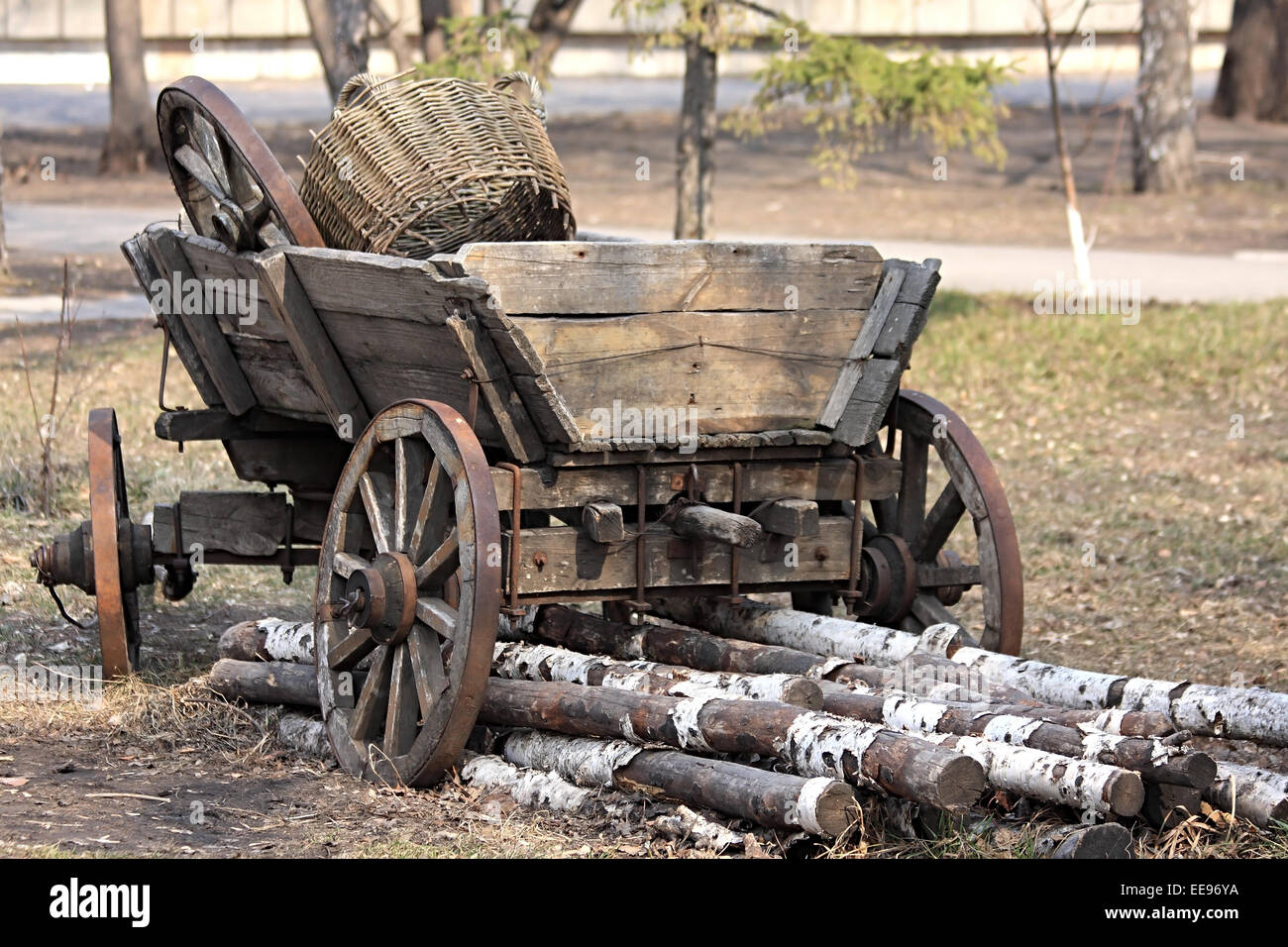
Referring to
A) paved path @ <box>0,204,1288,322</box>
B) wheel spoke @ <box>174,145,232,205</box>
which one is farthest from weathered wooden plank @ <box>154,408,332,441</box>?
paved path @ <box>0,204,1288,322</box>

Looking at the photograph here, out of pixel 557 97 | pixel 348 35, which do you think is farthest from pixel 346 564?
pixel 557 97

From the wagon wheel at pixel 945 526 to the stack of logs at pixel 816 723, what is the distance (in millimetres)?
207

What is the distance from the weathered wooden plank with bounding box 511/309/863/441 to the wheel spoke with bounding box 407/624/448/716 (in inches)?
30.2

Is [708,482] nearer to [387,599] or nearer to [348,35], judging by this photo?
[387,599]

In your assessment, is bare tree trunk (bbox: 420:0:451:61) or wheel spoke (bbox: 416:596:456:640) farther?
bare tree trunk (bbox: 420:0:451:61)

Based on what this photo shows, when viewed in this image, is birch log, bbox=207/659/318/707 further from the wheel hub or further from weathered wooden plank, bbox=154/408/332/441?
weathered wooden plank, bbox=154/408/332/441

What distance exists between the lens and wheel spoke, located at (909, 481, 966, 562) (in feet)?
18.6

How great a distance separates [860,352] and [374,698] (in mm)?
1874

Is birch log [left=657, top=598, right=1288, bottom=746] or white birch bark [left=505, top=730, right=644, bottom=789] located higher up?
birch log [left=657, top=598, right=1288, bottom=746]

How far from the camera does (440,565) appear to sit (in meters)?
4.74

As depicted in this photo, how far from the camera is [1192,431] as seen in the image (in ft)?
34.8

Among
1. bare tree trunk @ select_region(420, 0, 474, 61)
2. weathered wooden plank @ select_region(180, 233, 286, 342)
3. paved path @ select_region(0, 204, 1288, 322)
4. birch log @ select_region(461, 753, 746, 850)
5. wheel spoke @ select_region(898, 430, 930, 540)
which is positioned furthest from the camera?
bare tree trunk @ select_region(420, 0, 474, 61)

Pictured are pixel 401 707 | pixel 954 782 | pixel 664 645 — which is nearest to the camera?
pixel 954 782
